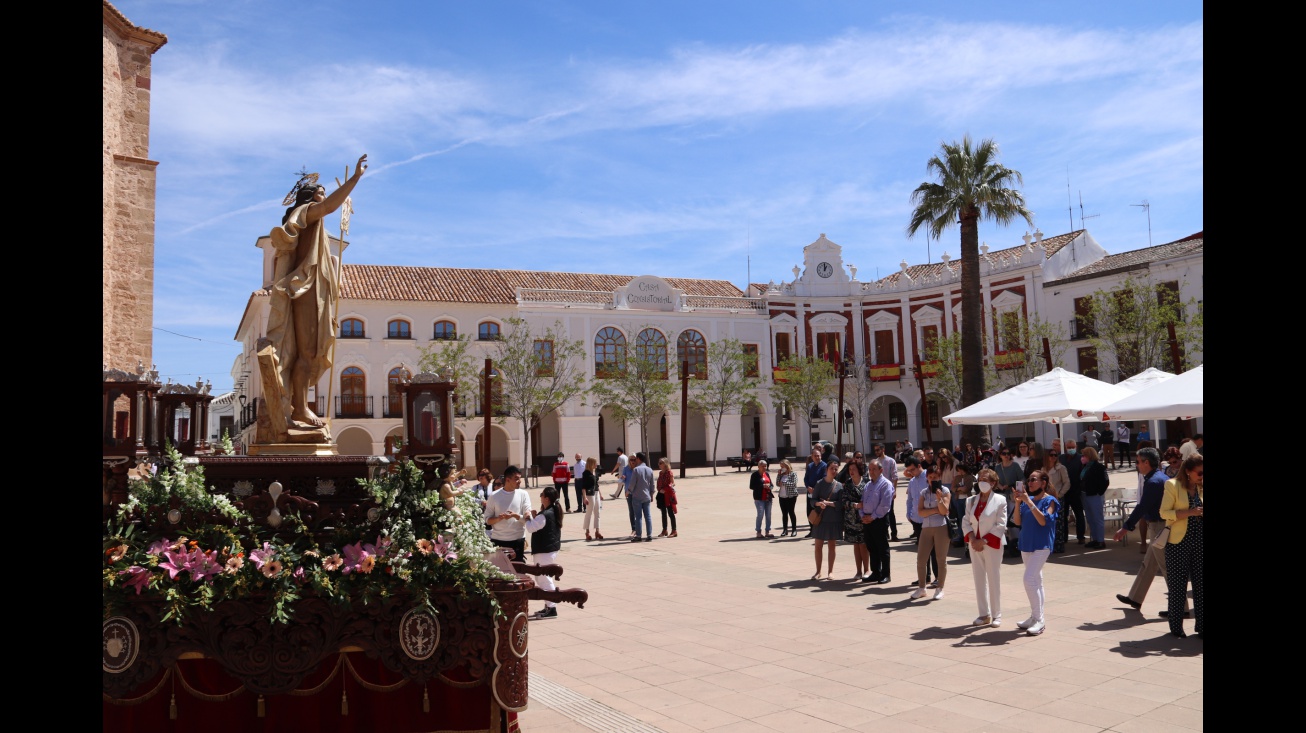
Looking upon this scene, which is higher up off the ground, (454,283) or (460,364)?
(454,283)

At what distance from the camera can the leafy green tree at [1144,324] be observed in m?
33.4

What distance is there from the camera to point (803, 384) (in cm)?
4531

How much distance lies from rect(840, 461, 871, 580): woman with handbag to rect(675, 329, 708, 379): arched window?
110ft

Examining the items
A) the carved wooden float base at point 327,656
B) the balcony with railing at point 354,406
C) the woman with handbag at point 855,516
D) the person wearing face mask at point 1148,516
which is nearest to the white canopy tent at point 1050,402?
the person wearing face mask at point 1148,516

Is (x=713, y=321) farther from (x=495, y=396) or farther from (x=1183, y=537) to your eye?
(x=1183, y=537)

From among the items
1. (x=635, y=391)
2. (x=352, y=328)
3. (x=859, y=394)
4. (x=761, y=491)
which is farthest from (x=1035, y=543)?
(x=859, y=394)

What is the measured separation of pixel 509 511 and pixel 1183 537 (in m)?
6.41

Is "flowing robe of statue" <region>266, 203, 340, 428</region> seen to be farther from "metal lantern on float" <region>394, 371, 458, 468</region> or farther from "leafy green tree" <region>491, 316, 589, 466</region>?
"leafy green tree" <region>491, 316, 589, 466</region>

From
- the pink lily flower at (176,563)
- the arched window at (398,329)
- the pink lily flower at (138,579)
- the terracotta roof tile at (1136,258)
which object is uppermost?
the terracotta roof tile at (1136,258)

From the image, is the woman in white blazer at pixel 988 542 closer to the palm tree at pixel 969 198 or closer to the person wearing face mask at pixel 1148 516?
the person wearing face mask at pixel 1148 516

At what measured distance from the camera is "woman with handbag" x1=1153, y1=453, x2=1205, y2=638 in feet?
25.5

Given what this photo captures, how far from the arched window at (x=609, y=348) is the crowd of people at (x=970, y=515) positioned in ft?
86.6
